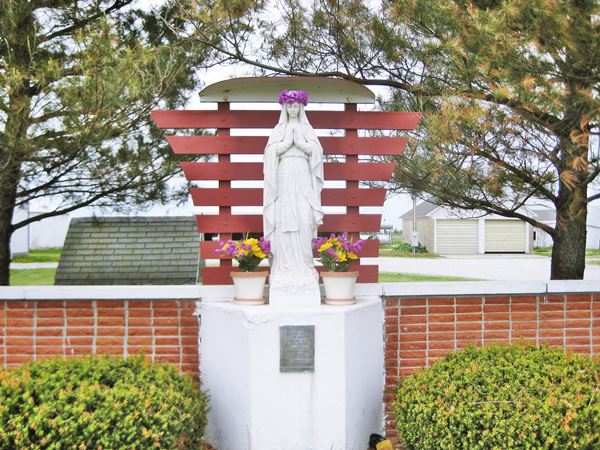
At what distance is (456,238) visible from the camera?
25516 millimetres

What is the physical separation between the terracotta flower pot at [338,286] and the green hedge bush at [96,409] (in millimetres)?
1227

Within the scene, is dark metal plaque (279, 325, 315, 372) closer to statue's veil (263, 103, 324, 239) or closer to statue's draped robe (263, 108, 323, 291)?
statue's draped robe (263, 108, 323, 291)

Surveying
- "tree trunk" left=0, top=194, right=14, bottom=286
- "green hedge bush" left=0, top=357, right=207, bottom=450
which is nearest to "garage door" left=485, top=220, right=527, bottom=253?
"tree trunk" left=0, top=194, right=14, bottom=286

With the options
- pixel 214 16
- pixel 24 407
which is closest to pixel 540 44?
pixel 214 16

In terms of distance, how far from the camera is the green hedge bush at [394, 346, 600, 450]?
3598 mm

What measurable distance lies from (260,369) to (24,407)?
149 centimetres

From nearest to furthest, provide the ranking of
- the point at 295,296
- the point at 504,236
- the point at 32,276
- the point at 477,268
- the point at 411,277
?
the point at 295,296 → the point at 32,276 → the point at 411,277 → the point at 477,268 → the point at 504,236

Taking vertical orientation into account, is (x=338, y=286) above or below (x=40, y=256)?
above

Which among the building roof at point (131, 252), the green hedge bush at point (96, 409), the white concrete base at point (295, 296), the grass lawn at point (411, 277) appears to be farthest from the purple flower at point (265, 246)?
the grass lawn at point (411, 277)

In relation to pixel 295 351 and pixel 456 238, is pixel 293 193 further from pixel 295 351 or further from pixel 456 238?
pixel 456 238

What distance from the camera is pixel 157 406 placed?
3686 mm

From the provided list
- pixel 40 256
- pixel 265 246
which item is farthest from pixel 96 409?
pixel 40 256

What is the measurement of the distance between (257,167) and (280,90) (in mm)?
694

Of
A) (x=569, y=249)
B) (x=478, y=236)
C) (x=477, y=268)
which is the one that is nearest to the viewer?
(x=569, y=249)
